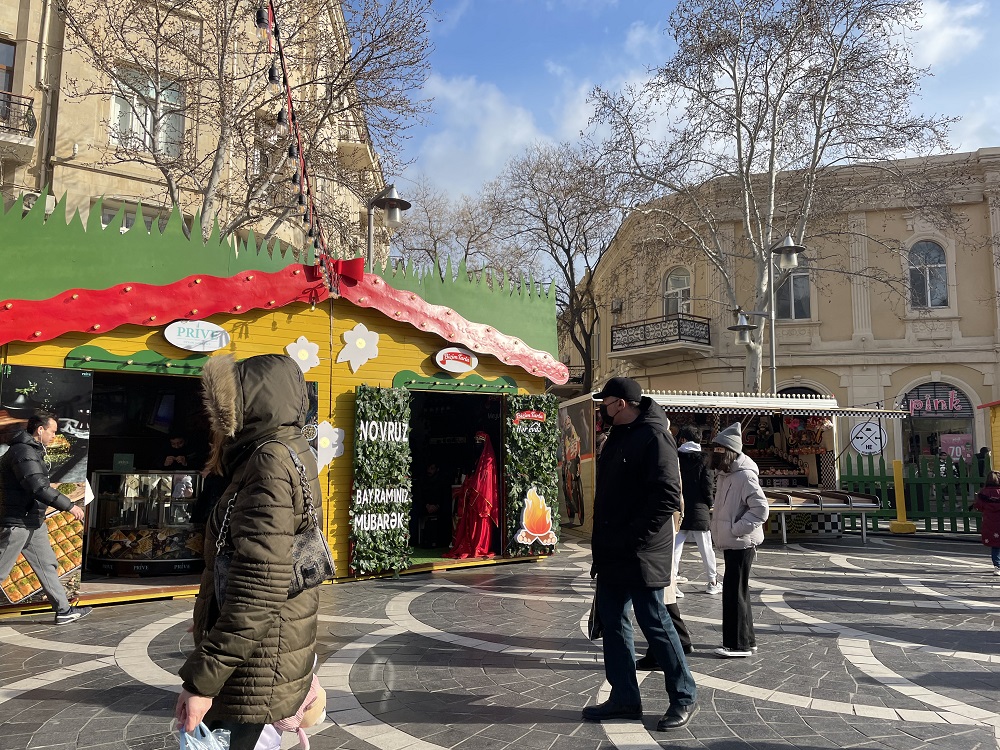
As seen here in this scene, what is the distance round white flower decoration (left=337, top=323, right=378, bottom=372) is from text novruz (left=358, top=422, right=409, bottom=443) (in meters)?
0.76

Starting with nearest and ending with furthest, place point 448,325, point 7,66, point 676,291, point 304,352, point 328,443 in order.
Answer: point 304,352
point 328,443
point 448,325
point 7,66
point 676,291

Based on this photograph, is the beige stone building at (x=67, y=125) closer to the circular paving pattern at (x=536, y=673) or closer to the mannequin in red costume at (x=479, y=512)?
the mannequin in red costume at (x=479, y=512)

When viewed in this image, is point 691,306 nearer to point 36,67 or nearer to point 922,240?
point 922,240

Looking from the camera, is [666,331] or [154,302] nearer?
[154,302]

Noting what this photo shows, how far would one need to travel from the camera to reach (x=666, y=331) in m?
25.4

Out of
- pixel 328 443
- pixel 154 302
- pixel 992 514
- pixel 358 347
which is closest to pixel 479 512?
pixel 328 443

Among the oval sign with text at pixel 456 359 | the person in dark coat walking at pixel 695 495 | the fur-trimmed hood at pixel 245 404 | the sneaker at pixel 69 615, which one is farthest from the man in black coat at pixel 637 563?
the oval sign with text at pixel 456 359

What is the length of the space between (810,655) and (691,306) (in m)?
22.0

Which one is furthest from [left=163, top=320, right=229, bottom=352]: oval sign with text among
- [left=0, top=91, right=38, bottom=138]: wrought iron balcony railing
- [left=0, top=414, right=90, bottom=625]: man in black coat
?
[left=0, top=91, right=38, bottom=138]: wrought iron balcony railing

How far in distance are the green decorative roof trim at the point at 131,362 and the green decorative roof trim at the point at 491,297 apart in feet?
8.78

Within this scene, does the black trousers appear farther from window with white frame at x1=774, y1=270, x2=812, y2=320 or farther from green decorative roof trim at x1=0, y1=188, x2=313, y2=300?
window with white frame at x1=774, y1=270, x2=812, y2=320

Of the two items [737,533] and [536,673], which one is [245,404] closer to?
[536,673]

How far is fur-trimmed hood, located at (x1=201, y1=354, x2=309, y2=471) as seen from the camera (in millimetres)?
2410

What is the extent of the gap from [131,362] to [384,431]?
9.68ft
